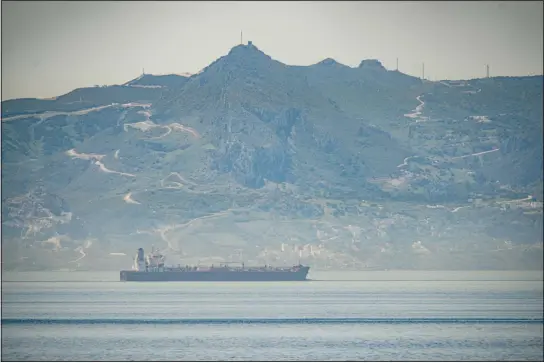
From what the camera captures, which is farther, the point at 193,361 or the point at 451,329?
the point at 451,329

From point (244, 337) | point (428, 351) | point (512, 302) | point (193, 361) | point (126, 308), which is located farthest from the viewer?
point (512, 302)

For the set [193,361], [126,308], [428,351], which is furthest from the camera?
[126,308]

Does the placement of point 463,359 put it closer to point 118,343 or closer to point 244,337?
point 244,337

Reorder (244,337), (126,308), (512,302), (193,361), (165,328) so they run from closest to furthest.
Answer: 1. (193,361)
2. (244,337)
3. (165,328)
4. (126,308)
5. (512,302)

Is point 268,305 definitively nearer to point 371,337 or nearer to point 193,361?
point 371,337

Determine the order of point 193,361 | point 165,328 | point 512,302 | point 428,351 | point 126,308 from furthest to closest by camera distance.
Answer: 1. point 512,302
2. point 126,308
3. point 165,328
4. point 428,351
5. point 193,361

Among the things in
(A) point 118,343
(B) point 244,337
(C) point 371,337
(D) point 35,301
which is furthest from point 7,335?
(D) point 35,301

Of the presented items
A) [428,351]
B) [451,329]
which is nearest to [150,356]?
[428,351]

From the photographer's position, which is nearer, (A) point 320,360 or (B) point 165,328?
(A) point 320,360
